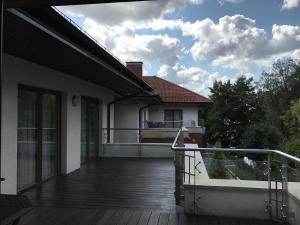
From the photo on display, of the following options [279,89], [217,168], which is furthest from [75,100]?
[279,89]

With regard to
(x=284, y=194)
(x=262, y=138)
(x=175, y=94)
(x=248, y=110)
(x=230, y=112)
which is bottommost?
(x=262, y=138)

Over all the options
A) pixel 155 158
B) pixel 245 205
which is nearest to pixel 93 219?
pixel 245 205

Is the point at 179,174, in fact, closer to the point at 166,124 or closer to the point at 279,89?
the point at 166,124

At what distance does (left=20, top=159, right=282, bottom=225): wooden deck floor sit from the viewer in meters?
5.28

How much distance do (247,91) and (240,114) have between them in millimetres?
3057

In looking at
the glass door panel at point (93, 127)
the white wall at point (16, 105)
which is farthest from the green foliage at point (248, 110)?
the white wall at point (16, 105)

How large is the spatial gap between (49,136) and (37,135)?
29.5 inches

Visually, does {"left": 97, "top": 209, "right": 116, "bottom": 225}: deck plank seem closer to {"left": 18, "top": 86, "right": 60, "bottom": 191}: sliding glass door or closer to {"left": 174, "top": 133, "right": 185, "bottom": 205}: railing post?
{"left": 174, "top": 133, "right": 185, "bottom": 205}: railing post

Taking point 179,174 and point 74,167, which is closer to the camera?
point 179,174

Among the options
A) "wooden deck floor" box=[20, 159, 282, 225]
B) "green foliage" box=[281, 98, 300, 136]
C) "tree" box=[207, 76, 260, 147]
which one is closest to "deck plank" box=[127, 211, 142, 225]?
"wooden deck floor" box=[20, 159, 282, 225]

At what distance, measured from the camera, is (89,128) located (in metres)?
12.0

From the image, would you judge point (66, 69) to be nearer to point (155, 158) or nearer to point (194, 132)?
point (155, 158)

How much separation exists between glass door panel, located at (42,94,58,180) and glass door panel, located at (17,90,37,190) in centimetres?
49

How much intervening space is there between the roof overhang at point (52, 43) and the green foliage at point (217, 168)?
2.54m
